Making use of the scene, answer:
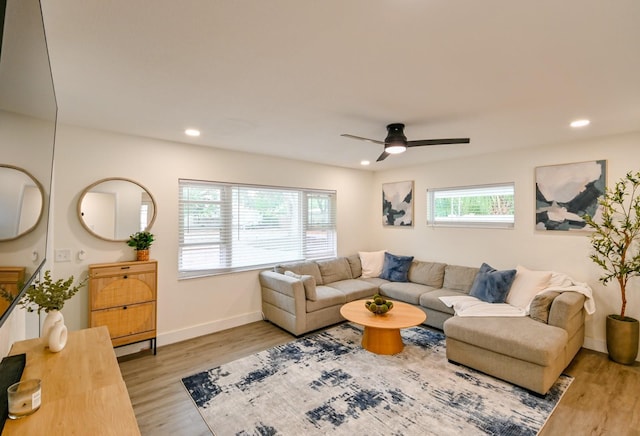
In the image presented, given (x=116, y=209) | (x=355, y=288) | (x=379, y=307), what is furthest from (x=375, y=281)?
(x=116, y=209)

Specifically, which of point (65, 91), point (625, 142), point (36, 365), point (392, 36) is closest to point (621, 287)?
point (625, 142)

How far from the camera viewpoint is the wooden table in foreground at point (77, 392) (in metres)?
1.02

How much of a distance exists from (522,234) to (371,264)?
2289mm

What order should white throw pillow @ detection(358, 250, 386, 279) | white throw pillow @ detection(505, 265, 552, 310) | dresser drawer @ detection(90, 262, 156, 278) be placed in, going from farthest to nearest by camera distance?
white throw pillow @ detection(358, 250, 386, 279) → white throw pillow @ detection(505, 265, 552, 310) → dresser drawer @ detection(90, 262, 156, 278)

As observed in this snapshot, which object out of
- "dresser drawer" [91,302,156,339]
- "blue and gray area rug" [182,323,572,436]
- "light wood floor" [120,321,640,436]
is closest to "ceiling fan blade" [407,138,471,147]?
"blue and gray area rug" [182,323,572,436]

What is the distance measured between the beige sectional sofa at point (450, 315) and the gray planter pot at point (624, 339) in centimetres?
26

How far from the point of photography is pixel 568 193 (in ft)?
11.8

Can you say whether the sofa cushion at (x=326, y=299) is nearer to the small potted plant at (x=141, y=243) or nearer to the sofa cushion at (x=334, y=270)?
the sofa cushion at (x=334, y=270)

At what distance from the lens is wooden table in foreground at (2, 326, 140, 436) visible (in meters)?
1.02

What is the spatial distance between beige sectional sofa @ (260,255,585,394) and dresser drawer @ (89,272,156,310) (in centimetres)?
150

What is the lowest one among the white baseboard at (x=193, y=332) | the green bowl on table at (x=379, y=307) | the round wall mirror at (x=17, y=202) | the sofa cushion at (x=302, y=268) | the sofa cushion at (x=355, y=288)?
the white baseboard at (x=193, y=332)

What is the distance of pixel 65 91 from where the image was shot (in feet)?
7.38

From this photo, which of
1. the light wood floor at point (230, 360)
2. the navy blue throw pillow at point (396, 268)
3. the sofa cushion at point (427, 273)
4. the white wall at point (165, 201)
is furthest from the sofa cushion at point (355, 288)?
the white wall at point (165, 201)

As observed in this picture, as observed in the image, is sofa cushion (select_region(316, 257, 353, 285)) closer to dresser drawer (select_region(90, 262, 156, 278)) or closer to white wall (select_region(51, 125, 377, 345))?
white wall (select_region(51, 125, 377, 345))
